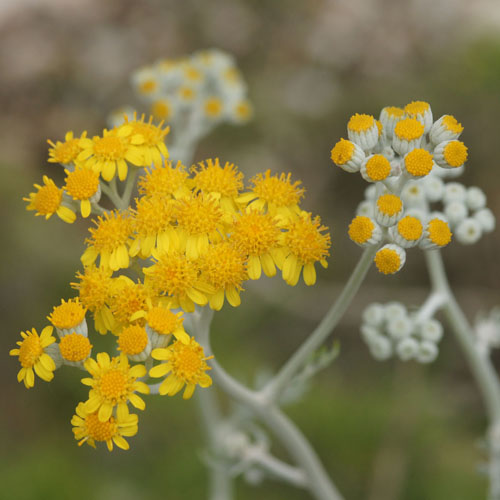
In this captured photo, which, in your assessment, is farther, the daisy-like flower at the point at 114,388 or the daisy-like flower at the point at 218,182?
the daisy-like flower at the point at 218,182

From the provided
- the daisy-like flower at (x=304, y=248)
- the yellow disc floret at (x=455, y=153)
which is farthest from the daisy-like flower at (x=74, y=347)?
the yellow disc floret at (x=455, y=153)

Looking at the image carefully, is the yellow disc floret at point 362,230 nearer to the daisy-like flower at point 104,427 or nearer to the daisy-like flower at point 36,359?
the daisy-like flower at point 104,427

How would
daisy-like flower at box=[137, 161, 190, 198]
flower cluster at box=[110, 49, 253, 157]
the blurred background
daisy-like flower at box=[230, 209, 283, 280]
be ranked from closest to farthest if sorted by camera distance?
daisy-like flower at box=[230, 209, 283, 280]
daisy-like flower at box=[137, 161, 190, 198]
flower cluster at box=[110, 49, 253, 157]
the blurred background

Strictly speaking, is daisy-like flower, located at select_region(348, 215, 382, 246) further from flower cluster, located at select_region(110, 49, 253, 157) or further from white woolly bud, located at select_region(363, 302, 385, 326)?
flower cluster, located at select_region(110, 49, 253, 157)

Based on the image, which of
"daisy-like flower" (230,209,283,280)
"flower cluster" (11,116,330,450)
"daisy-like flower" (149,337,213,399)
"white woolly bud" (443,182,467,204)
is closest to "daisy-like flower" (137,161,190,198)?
"flower cluster" (11,116,330,450)

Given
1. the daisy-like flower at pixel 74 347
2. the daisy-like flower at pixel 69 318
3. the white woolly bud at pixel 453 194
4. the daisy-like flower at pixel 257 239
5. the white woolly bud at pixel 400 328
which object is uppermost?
the white woolly bud at pixel 453 194
